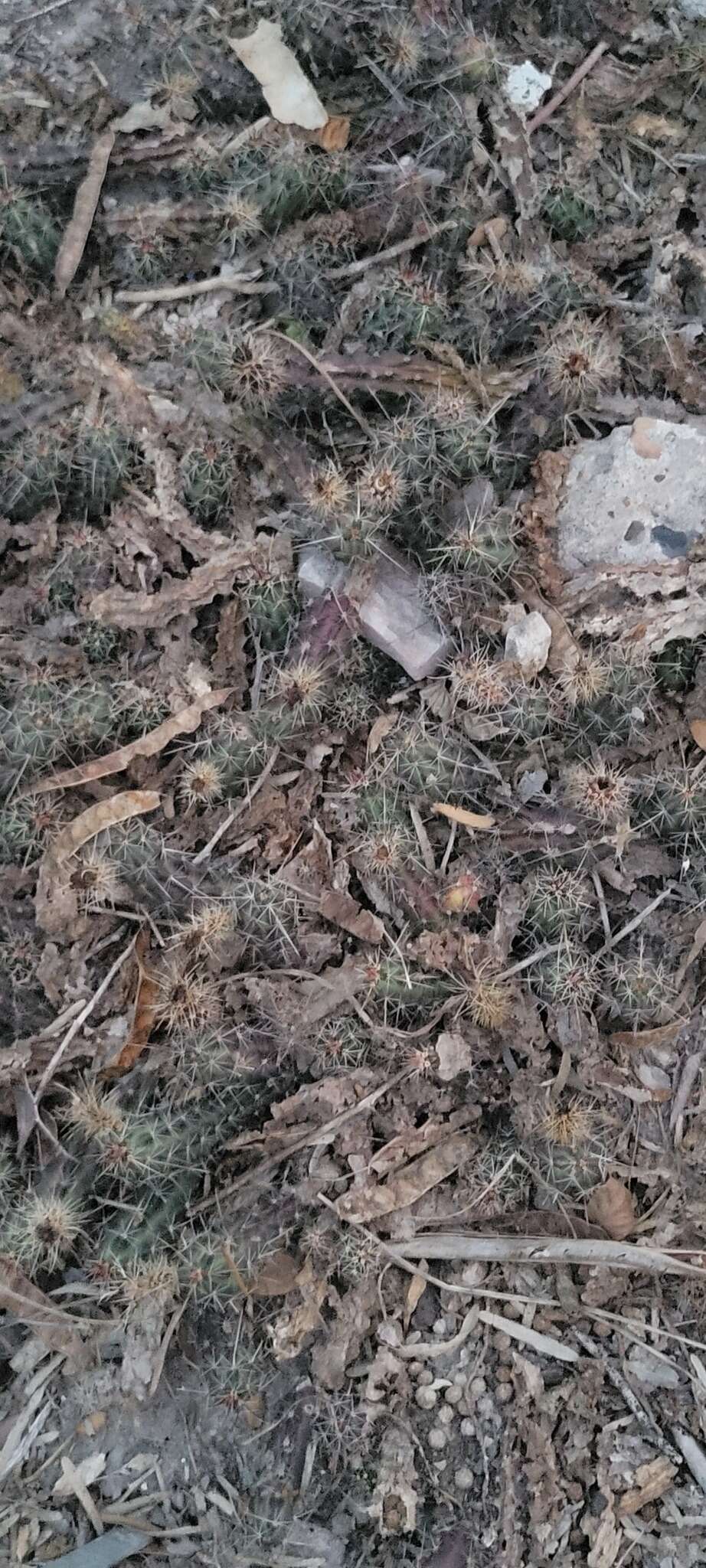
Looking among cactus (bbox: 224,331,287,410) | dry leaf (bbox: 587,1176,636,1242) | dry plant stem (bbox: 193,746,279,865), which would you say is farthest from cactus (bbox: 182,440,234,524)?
dry leaf (bbox: 587,1176,636,1242)

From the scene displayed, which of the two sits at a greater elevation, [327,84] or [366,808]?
[327,84]

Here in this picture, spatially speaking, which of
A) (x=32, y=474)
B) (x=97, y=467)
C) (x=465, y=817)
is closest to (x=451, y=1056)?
(x=465, y=817)

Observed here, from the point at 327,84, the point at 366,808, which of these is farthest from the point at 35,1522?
the point at 327,84

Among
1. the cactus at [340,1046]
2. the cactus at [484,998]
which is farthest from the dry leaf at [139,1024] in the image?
the cactus at [484,998]

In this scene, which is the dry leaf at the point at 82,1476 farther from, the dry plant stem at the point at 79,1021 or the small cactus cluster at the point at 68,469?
the small cactus cluster at the point at 68,469

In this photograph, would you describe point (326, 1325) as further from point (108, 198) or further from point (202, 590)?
point (108, 198)

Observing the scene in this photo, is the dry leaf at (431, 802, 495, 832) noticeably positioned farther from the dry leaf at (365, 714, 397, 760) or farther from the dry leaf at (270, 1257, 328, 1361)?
the dry leaf at (270, 1257, 328, 1361)

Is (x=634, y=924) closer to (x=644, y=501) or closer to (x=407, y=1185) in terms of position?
(x=407, y=1185)
